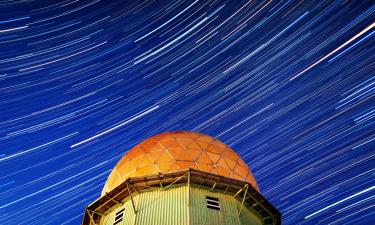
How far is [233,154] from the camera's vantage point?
16.8m

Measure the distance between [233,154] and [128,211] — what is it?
5778mm

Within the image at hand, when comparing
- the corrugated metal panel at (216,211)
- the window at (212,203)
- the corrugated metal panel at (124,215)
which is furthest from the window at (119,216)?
the window at (212,203)

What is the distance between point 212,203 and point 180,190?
1.42 metres

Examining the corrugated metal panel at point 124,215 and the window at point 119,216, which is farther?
the window at point 119,216

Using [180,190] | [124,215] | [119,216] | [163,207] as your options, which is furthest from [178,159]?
[119,216]

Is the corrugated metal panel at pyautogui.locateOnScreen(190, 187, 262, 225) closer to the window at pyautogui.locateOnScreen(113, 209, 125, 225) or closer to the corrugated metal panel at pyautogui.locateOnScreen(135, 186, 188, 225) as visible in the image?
the corrugated metal panel at pyautogui.locateOnScreen(135, 186, 188, 225)

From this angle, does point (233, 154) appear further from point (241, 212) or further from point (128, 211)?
point (128, 211)

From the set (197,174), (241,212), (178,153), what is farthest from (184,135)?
(241,212)

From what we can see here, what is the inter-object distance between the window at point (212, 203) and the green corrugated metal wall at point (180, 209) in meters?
0.14

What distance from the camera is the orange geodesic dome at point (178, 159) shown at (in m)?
14.9

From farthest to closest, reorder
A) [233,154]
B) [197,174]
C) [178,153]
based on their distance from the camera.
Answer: [233,154] → [178,153] → [197,174]

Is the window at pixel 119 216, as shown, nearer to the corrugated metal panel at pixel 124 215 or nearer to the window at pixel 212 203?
the corrugated metal panel at pixel 124 215

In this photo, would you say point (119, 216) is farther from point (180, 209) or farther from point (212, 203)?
point (212, 203)

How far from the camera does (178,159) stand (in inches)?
589
